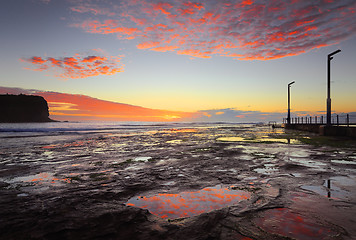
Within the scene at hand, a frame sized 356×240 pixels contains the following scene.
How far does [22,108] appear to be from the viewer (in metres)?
165

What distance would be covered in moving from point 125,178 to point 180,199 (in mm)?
2520

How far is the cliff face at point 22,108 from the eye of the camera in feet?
526

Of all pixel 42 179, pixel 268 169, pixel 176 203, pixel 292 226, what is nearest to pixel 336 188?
pixel 268 169

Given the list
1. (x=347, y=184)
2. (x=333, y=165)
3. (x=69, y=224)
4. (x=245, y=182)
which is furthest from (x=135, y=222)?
(x=333, y=165)

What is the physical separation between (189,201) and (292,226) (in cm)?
203

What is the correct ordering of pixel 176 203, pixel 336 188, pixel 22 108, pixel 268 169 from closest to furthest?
pixel 176 203 → pixel 336 188 → pixel 268 169 → pixel 22 108

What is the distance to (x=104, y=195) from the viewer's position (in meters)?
4.78

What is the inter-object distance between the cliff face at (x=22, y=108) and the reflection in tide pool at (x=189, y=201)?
20195 centimetres

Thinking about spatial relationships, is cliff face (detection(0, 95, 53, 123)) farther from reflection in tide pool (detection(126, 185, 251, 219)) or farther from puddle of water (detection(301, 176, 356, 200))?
puddle of water (detection(301, 176, 356, 200))

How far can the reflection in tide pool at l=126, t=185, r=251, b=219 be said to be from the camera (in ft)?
12.8

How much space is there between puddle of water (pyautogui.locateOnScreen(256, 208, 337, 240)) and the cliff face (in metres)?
204

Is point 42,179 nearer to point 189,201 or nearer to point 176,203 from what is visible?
point 176,203

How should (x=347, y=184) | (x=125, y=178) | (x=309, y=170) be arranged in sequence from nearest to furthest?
1. (x=347, y=184)
2. (x=125, y=178)
3. (x=309, y=170)

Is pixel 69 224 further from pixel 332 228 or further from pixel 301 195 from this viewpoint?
pixel 301 195
